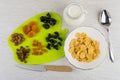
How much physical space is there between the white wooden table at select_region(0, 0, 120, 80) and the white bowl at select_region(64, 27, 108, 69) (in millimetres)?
21

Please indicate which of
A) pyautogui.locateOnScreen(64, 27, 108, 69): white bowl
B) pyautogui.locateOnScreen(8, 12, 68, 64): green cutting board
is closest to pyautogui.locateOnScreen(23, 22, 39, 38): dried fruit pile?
pyautogui.locateOnScreen(8, 12, 68, 64): green cutting board

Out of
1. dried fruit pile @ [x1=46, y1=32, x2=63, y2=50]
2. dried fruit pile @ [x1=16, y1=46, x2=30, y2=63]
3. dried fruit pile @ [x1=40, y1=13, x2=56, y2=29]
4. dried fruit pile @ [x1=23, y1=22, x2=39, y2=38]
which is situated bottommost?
dried fruit pile @ [x1=16, y1=46, x2=30, y2=63]

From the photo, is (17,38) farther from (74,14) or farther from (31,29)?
(74,14)

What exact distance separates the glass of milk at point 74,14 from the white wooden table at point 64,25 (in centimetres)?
3

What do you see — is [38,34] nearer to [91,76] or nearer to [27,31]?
[27,31]

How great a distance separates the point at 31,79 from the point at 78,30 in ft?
0.71

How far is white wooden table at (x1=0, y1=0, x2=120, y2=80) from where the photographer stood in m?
0.89

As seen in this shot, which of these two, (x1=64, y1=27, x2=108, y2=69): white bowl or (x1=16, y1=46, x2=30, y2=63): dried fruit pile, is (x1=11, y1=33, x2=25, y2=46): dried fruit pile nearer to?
(x1=16, y1=46, x2=30, y2=63): dried fruit pile

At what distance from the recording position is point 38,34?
935 mm

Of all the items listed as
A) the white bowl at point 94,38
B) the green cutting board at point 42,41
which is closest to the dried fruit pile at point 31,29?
the green cutting board at point 42,41

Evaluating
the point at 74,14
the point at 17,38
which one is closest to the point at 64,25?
the point at 74,14

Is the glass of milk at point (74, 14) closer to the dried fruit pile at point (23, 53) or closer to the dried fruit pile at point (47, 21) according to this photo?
the dried fruit pile at point (47, 21)

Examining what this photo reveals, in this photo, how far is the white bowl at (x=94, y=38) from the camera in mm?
880

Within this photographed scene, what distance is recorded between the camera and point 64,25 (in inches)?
36.8
